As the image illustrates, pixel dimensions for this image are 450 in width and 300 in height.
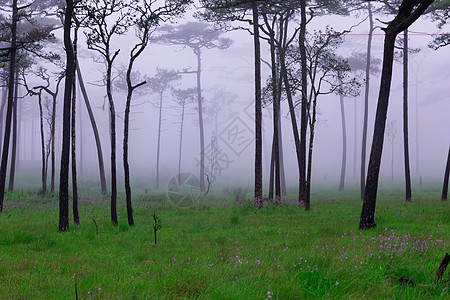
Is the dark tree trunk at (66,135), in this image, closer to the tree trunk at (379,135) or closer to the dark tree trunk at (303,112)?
the tree trunk at (379,135)

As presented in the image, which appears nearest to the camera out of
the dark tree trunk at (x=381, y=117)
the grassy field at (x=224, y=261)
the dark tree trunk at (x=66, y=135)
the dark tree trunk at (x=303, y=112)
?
the grassy field at (x=224, y=261)

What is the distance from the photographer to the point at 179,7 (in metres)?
11.5

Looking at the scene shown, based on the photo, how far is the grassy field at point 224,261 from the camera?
12.6 feet

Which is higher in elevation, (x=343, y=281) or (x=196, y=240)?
(x=343, y=281)

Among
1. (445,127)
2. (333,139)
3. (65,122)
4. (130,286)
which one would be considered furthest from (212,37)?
(445,127)

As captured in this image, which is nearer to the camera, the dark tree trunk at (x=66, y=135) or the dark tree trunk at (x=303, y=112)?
the dark tree trunk at (x=66, y=135)

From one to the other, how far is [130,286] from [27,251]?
413 centimetres

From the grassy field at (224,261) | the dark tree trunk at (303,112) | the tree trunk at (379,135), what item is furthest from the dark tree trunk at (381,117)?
the dark tree trunk at (303,112)

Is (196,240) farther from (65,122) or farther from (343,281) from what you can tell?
(65,122)

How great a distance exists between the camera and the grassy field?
383cm

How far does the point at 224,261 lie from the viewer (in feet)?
18.2

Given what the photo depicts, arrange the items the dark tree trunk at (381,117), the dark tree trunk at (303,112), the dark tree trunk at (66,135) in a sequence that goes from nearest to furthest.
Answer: the dark tree trunk at (381,117) < the dark tree trunk at (66,135) < the dark tree trunk at (303,112)

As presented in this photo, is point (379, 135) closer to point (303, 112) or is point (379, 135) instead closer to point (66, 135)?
point (303, 112)

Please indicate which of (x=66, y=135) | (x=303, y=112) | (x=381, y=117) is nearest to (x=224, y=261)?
(x=381, y=117)
